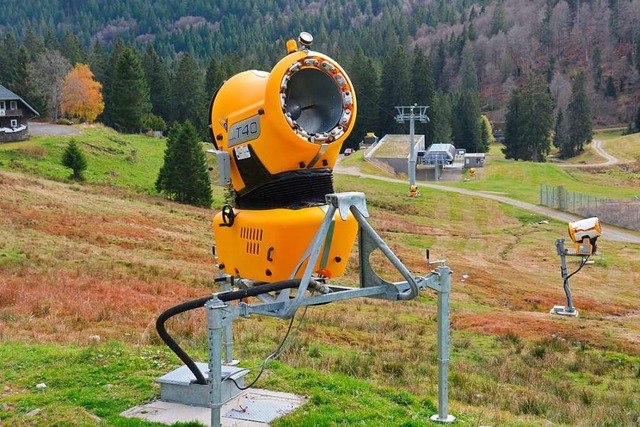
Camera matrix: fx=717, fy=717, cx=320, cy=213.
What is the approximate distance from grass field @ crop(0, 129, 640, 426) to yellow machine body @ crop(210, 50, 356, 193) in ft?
10.5

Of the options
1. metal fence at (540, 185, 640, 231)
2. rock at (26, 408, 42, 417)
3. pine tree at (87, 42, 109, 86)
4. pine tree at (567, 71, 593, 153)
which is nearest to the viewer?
rock at (26, 408, 42, 417)

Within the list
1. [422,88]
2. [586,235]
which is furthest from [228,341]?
[422,88]

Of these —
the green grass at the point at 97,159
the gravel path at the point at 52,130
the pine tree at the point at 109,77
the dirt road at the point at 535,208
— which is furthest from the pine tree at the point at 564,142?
the gravel path at the point at 52,130

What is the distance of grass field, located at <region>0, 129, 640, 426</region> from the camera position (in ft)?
32.3

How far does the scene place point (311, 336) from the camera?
15977 mm

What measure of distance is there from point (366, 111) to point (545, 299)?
83651 mm

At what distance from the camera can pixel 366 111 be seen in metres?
111

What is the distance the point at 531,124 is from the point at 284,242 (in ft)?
366

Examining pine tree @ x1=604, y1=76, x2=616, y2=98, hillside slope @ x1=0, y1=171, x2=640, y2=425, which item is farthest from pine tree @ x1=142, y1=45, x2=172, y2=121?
pine tree @ x1=604, y1=76, x2=616, y2=98

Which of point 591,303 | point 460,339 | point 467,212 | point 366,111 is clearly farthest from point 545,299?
point 366,111

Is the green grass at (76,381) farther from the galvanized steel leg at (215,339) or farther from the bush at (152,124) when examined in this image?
the bush at (152,124)

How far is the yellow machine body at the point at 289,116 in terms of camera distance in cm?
815

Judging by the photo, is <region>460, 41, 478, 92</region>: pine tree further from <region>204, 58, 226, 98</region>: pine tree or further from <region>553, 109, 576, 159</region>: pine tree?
<region>204, 58, 226, 98</region>: pine tree

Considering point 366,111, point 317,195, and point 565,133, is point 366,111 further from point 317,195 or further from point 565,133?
point 317,195
